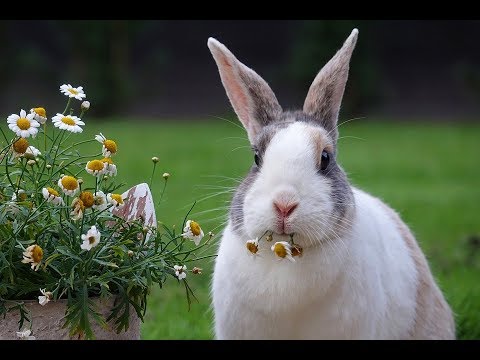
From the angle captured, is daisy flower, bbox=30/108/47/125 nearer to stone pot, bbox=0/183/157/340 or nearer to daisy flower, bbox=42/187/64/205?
daisy flower, bbox=42/187/64/205

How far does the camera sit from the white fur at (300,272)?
2.24 m

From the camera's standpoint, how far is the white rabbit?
2.24m

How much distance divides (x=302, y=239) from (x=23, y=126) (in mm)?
731

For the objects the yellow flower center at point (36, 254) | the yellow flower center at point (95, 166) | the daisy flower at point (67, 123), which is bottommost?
the yellow flower center at point (36, 254)

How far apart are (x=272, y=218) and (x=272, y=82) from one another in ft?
29.4

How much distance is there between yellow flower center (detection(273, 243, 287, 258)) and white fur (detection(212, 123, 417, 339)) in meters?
0.07

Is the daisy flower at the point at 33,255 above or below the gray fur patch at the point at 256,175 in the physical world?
below

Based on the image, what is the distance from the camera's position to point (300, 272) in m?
2.31

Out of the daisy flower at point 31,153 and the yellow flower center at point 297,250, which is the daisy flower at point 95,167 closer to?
the daisy flower at point 31,153

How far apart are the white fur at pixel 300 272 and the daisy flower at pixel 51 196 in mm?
486

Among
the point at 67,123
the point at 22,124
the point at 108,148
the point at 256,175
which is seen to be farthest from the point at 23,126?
the point at 256,175

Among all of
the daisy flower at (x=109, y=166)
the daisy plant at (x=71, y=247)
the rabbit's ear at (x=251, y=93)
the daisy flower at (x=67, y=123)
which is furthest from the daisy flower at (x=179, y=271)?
the rabbit's ear at (x=251, y=93)

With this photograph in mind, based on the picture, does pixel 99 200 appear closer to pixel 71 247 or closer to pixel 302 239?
pixel 71 247

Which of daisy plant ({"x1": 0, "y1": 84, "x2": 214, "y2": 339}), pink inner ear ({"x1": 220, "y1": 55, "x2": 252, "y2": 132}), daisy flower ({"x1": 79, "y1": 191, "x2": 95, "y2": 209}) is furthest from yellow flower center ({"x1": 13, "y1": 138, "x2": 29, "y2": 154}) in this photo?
pink inner ear ({"x1": 220, "y1": 55, "x2": 252, "y2": 132})
